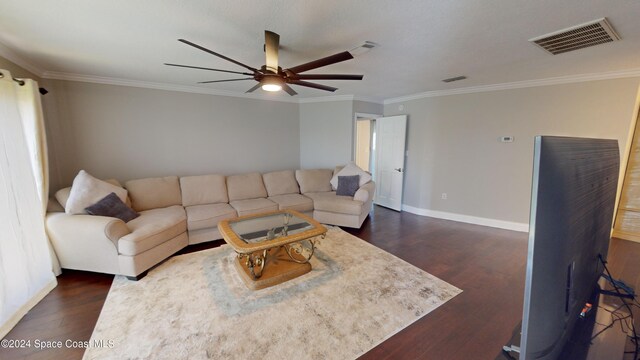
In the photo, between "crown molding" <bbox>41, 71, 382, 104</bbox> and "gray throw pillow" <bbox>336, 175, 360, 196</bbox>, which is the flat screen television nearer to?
"gray throw pillow" <bbox>336, 175, 360, 196</bbox>

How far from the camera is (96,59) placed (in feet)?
8.92

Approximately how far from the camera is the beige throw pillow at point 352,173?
14.4 feet

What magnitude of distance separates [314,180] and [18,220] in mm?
3649

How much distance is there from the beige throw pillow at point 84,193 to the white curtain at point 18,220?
0.22 metres

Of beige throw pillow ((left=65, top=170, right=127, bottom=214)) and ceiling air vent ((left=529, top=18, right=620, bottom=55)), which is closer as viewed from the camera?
ceiling air vent ((left=529, top=18, right=620, bottom=55))

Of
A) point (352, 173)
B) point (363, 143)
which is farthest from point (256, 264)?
point (363, 143)

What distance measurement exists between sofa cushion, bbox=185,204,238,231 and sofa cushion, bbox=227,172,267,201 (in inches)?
18.1

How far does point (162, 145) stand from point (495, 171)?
559 cm

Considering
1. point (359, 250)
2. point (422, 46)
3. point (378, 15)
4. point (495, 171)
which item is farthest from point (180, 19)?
point (495, 171)

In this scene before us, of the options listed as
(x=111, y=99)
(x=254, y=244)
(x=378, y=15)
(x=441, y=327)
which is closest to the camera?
(x=378, y=15)

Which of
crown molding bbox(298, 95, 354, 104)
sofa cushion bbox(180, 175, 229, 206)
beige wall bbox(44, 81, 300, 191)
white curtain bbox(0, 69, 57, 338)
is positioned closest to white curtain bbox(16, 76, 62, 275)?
white curtain bbox(0, 69, 57, 338)

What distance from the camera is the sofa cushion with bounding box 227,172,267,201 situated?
4.09 metres

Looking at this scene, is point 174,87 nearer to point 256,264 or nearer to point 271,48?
point 271,48

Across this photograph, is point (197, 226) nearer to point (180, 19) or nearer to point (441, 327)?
point (180, 19)
